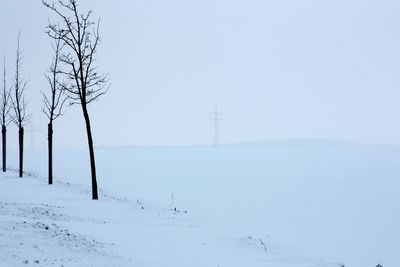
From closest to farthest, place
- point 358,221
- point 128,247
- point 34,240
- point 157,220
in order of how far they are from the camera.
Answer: point 34,240
point 128,247
point 157,220
point 358,221

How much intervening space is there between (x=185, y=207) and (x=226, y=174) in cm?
1760

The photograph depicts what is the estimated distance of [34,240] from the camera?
9758 millimetres

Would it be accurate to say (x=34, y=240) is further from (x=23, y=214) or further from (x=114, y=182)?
(x=114, y=182)

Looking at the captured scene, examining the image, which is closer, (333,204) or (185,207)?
(185,207)

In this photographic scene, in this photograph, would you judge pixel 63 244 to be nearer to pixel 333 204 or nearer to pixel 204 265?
pixel 204 265

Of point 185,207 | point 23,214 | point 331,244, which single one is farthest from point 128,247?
point 185,207

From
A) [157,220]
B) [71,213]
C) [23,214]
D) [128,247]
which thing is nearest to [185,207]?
[157,220]

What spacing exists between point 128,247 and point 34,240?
2.14m

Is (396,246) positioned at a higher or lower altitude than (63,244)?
lower

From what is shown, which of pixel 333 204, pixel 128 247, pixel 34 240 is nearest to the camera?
pixel 34 240

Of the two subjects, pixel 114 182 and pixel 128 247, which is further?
pixel 114 182

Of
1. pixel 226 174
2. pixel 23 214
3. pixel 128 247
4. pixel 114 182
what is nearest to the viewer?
pixel 128 247

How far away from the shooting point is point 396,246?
1469cm

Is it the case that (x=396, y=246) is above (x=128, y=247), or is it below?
below
